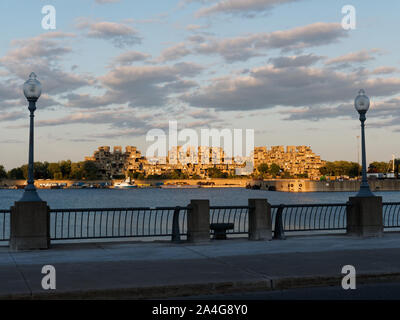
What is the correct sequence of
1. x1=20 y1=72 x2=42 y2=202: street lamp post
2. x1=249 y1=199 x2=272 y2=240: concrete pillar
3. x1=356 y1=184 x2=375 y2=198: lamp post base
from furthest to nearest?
x1=356 y1=184 x2=375 y2=198: lamp post base
x1=249 y1=199 x2=272 y2=240: concrete pillar
x1=20 y1=72 x2=42 y2=202: street lamp post

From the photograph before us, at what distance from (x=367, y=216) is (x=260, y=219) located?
392 cm

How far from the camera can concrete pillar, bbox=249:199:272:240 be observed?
17.9 metres

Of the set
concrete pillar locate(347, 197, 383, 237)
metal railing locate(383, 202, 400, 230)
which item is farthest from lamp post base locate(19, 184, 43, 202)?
metal railing locate(383, 202, 400, 230)

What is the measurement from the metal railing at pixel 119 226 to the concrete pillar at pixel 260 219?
2313 mm

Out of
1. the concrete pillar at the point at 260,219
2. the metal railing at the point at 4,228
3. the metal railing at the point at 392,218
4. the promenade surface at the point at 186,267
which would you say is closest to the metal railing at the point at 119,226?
the promenade surface at the point at 186,267

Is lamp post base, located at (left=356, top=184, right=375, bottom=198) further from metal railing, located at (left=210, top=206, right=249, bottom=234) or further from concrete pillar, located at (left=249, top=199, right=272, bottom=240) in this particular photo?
metal railing, located at (left=210, top=206, right=249, bottom=234)

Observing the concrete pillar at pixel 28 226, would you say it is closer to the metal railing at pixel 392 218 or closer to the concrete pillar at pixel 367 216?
the concrete pillar at pixel 367 216

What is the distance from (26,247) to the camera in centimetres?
1548

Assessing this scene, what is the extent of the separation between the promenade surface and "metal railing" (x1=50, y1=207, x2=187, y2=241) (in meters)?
0.80

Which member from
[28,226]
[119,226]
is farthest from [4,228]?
[28,226]

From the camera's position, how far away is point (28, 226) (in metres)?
15.5
